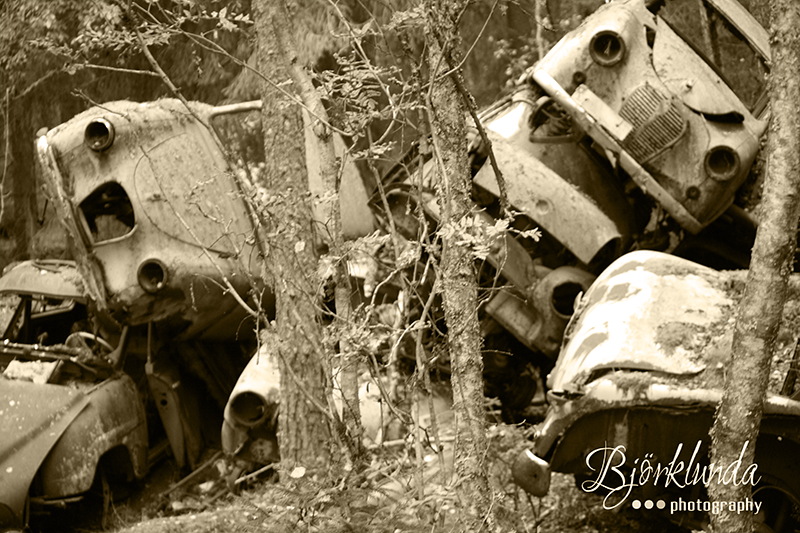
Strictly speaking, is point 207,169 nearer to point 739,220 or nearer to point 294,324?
point 294,324

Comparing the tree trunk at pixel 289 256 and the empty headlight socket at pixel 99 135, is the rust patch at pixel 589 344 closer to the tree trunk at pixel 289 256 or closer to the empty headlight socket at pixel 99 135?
the tree trunk at pixel 289 256

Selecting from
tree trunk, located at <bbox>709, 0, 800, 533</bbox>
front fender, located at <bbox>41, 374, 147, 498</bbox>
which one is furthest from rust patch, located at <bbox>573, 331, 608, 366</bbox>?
front fender, located at <bbox>41, 374, 147, 498</bbox>

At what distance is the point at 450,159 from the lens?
4391mm

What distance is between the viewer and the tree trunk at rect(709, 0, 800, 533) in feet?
11.7

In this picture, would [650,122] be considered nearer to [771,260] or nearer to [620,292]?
[620,292]

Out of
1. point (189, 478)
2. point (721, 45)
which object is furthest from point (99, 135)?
point (721, 45)

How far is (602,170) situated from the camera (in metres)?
6.88

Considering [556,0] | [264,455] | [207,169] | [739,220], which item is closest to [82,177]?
[207,169]

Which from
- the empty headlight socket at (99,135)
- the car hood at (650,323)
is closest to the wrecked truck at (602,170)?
the car hood at (650,323)

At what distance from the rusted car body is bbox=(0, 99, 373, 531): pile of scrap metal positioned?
0.03 ft

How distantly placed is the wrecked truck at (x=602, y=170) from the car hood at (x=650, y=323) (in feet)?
3.92

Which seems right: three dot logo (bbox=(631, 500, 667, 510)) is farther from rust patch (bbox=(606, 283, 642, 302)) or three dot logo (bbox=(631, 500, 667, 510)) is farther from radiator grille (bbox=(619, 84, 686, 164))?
radiator grille (bbox=(619, 84, 686, 164))

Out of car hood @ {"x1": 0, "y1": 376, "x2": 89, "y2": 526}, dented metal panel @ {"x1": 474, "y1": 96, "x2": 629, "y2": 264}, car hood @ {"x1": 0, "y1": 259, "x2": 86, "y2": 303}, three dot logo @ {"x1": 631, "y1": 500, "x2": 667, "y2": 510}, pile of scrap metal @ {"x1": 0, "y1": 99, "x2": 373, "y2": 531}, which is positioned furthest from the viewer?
car hood @ {"x1": 0, "y1": 259, "x2": 86, "y2": 303}

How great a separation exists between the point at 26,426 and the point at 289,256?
9.17ft
